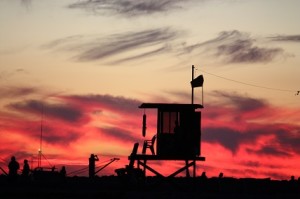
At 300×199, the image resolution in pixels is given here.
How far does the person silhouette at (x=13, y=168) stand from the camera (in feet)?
154

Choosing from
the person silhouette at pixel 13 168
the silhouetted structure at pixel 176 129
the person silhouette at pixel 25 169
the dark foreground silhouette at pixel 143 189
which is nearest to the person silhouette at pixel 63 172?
the dark foreground silhouette at pixel 143 189

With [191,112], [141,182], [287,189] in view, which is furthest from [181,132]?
[287,189]

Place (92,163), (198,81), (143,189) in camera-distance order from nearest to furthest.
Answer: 1. (143,189)
2. (198,81)
3. (92,163)

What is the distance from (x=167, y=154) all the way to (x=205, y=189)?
325 cm

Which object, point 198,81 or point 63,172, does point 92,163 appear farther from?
point 198,81

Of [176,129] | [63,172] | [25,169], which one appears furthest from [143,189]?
[25,169]

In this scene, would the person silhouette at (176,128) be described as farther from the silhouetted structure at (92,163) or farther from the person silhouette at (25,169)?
the person silhouette at (25,169)

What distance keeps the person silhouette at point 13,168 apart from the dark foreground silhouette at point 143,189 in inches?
21.9

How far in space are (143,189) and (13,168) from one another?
1099 cm

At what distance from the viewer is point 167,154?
4256 centimetres

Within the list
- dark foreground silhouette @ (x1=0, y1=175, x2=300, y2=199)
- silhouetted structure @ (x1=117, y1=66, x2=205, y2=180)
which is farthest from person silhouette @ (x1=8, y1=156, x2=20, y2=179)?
silhouetted structure @ (x1=117, y1=66, x2=205, y2=180)

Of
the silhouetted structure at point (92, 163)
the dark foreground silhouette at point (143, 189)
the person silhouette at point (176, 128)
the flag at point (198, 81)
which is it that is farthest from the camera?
the silhouetted structure at point (92, 163)

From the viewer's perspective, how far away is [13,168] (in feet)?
155

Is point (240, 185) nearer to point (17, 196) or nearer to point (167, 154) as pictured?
point (167, 154)
